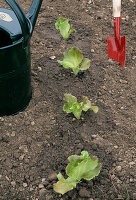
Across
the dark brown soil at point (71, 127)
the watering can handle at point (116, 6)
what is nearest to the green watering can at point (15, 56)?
the dark brown soil at point (71, 127)

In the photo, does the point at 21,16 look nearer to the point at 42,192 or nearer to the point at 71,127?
the point at 71,127

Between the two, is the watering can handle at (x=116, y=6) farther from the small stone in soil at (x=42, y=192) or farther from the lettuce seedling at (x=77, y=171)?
the small stone in soil at (x=42, y=192)

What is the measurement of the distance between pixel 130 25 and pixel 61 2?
0.80 metres

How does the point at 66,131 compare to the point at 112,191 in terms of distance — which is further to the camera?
the point at 66,131

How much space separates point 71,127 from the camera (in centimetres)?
226

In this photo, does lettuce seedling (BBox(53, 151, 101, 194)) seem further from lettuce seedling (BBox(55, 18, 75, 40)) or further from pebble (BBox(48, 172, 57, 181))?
lettuce seedling (BBox(55, 18, 75, 40))

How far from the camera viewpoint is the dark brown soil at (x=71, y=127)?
1.95 meters

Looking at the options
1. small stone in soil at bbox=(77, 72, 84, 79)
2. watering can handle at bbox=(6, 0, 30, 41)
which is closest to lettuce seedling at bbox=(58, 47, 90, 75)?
small stone in soil at bbox=(77, 72, 84, 79)

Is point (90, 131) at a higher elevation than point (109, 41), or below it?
below

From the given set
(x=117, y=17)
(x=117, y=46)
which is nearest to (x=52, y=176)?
(x=117, y=46)

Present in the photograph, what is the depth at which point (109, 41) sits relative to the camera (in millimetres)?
2754

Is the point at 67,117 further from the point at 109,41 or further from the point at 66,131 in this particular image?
the point at 109,41

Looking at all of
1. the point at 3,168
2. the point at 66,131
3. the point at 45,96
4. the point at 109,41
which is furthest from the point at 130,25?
the point at 3,168

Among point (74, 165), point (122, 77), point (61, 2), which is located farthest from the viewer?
point (61, 2)
